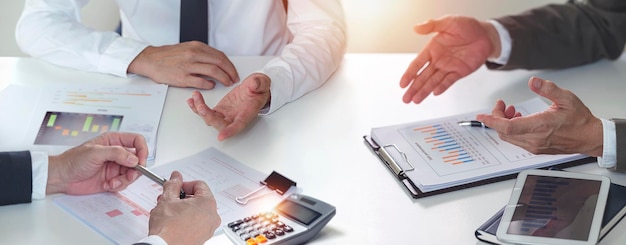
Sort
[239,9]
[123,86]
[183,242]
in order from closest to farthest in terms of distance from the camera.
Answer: [183,242]
[123,86]
[239,9]

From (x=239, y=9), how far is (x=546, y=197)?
0.91m

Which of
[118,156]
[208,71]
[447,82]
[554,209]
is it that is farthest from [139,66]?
[554,209]

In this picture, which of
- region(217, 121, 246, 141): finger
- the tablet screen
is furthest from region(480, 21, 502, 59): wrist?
region(217, 121, 246, 141): finger

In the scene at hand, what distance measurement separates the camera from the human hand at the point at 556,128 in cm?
120

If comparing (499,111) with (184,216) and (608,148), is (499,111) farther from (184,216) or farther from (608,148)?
(184,216)

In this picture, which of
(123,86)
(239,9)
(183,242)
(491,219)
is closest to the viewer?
(183,242)

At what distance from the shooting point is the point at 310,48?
1.58 m

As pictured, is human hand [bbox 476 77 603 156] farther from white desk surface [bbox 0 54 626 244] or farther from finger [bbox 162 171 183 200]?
finger [bbox 162 171 183 200]

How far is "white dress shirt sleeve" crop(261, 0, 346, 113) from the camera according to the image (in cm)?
147

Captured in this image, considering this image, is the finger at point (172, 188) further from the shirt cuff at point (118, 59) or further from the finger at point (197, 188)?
the shirt cuff at point (118, 59)

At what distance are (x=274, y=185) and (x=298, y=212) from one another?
98 mm

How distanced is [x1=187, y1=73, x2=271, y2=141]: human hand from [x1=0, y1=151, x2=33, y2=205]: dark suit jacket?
1.03 feet

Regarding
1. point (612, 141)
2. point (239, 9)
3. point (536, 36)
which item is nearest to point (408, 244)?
point (612, 141)

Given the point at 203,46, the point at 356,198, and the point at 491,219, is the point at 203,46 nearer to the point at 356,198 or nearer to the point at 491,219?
the point at 356,198
